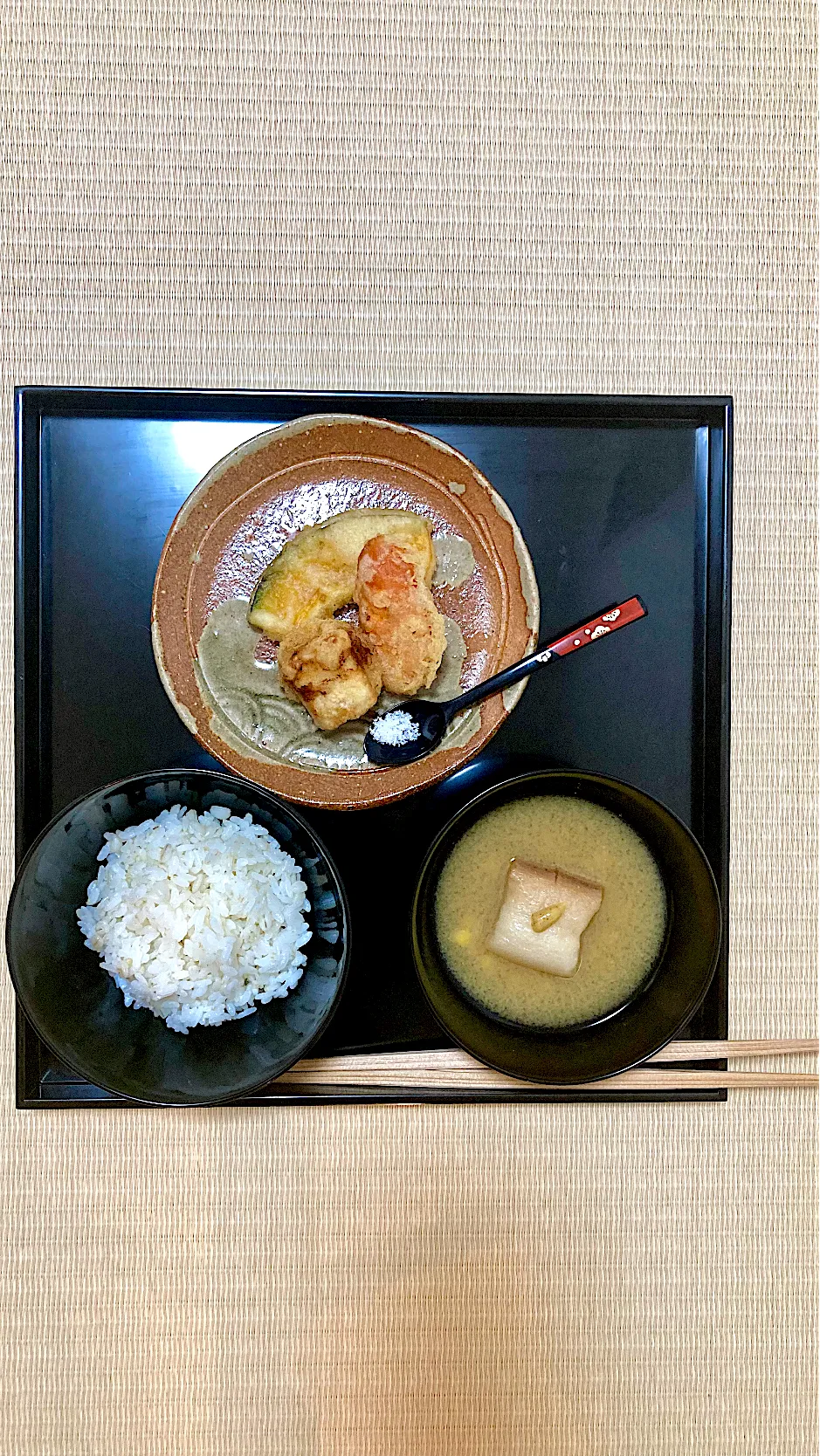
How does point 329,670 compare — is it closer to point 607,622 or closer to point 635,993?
point 607,622

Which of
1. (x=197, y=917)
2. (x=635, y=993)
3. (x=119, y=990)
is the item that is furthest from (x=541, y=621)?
(x=119, y=990)

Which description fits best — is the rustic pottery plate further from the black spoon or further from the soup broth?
the soup broth

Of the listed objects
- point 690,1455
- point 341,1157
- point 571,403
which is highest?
point 571,403

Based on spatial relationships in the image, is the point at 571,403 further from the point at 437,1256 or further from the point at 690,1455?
the point at 690,1455

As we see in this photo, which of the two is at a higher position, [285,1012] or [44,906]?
[44,906]

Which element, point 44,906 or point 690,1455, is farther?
point 690,1455

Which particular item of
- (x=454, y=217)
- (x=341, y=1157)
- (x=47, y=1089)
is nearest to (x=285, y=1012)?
(x=341, y=1157)

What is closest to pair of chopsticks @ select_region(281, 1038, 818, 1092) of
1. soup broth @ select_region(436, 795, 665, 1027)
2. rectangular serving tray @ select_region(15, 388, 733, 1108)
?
rectangular serving tray @ select_region(15, 388, 733, 1108)
